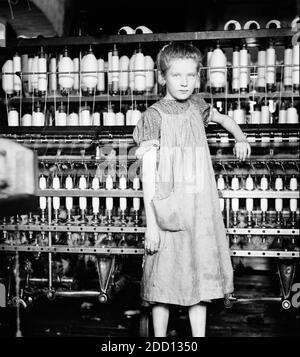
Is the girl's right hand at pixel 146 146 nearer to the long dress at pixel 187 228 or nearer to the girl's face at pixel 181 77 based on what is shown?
the long dress at pixel 187 228

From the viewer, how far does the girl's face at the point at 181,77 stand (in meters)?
1.65

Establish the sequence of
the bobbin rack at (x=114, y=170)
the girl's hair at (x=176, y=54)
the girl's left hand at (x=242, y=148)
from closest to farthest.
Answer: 1. the girl's hair at (x=176, y=54)
2. the girl's left hand at (x=242, y=148)
3. the bobbin rack at (x=114, y=170)

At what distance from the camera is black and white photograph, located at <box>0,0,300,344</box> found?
169 centimetres

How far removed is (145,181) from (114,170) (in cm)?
92

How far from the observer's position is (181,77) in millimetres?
1656

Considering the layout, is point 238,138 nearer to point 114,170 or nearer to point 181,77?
point 181,77

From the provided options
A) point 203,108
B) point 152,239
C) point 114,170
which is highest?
point 203,108

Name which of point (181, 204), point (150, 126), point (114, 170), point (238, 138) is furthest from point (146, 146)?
point (114, 170)

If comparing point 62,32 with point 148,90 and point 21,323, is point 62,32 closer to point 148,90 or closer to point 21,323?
point 148,90

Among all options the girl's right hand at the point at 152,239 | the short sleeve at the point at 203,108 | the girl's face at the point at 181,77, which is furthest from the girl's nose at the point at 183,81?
the girl's right hand at the point at 152,239

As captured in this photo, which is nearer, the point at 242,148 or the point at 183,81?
the point at 183,81

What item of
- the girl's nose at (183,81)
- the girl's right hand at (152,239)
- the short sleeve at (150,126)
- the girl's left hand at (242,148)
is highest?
the girl's nose at (183,81)

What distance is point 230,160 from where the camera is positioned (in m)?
2.48
